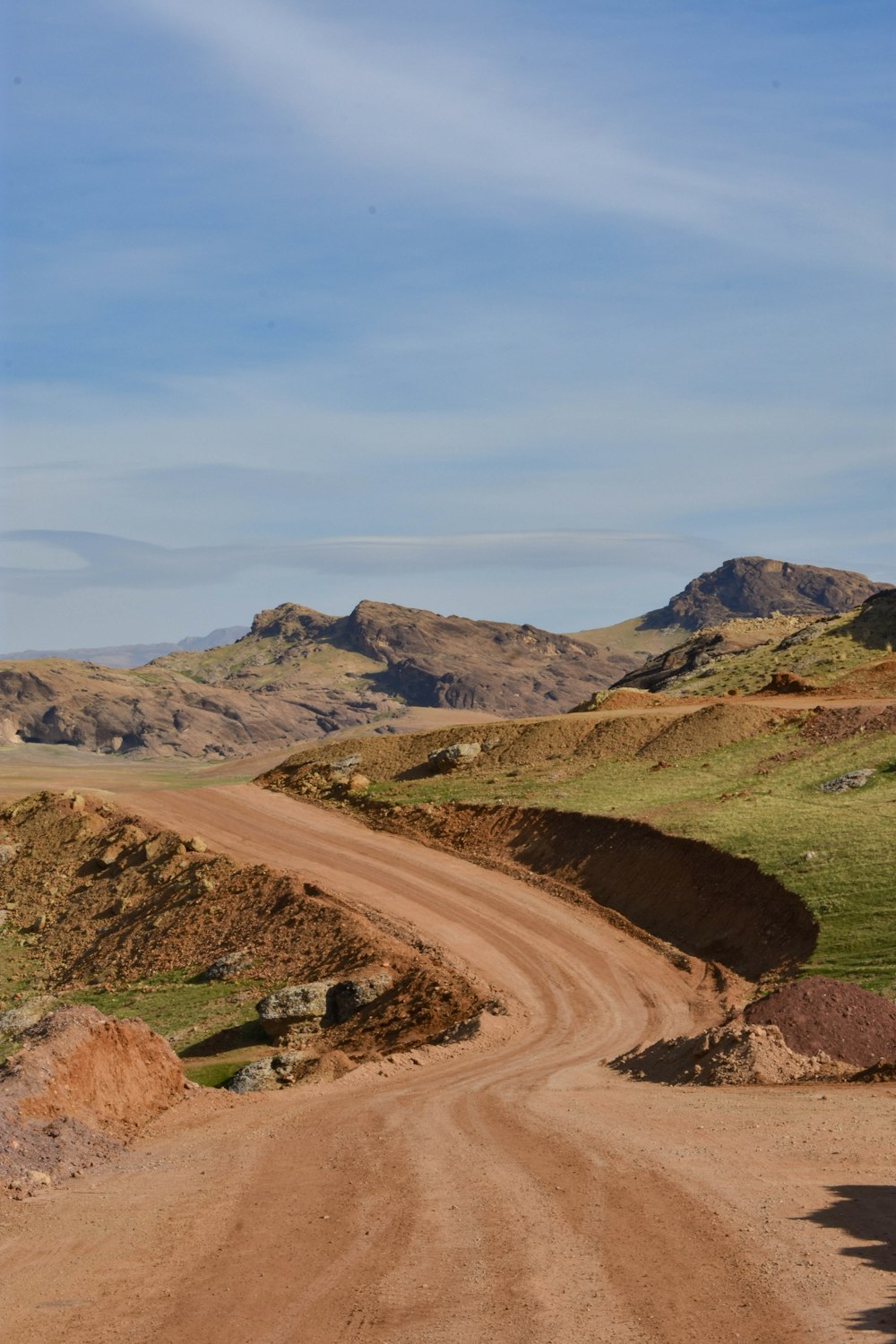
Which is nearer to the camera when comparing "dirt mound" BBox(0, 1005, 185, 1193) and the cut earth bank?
"dirt mound" BBox(0, 1005, 185, 1193)

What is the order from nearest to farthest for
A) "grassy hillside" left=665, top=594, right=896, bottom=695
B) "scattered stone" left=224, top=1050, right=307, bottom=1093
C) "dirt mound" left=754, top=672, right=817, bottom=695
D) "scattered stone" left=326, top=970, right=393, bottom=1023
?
"scattered stone" left=224, top=1050, right=307, bottom=1093 → "scattered stone" left=326, top=970, right=393, bottom=1023 → "dirt mound" left=754, top=672, right=817, bottom=695 → "grassy hillside" left=665, top=594, right=896, bottom=695

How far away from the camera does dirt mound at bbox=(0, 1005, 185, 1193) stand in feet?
64.6

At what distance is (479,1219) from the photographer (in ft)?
51.3

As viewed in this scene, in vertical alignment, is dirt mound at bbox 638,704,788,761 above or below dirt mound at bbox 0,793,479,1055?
above

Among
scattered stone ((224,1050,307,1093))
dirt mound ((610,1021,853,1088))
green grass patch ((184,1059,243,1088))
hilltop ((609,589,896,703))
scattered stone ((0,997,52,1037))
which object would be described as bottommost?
scattered stone ((0,997,52,1037))

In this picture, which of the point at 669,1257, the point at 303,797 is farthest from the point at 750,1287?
the point at 303,797

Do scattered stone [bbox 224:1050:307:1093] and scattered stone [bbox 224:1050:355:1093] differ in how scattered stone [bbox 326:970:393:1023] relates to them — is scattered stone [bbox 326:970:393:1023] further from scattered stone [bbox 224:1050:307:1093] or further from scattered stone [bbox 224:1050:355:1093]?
scattered stone [bbox 224:1050:307:1093]

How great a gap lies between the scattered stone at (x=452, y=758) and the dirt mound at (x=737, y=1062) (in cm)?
3469

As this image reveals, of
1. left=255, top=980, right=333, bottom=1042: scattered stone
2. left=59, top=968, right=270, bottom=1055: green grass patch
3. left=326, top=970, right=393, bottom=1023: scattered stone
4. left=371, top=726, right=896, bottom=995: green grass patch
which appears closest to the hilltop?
left=371, top=726, right=896, bottom=995: green grass patch

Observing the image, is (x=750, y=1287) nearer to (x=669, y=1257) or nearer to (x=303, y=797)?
(x=669, y=1257)

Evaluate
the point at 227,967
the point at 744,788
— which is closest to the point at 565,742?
the point at 744,788

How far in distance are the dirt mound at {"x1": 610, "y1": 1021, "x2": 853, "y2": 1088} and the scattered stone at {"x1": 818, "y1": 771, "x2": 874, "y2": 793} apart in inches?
835

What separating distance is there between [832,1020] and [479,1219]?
35.0ft

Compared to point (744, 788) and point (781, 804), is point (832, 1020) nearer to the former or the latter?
point (781, 804)
